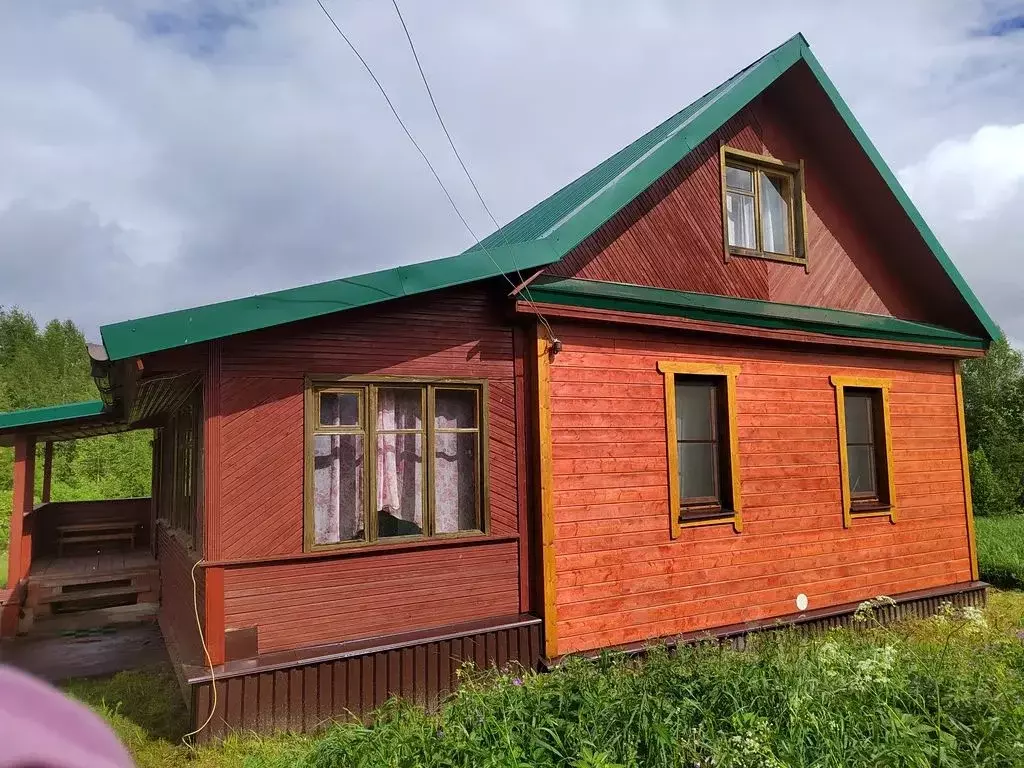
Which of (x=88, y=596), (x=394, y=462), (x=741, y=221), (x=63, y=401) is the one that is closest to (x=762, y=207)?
(x=741, y=221)

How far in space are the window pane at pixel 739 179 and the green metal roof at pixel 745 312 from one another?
150cm

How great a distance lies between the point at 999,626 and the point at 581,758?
7.21m

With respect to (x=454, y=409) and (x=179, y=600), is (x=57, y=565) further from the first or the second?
(x=454, y=409)

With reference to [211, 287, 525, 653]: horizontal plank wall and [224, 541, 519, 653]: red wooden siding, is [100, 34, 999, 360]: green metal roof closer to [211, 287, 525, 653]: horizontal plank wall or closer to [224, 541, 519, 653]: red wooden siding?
[211, 287, 525, 653]: horizontal plank wall

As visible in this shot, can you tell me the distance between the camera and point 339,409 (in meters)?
6.20

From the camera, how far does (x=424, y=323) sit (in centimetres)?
654

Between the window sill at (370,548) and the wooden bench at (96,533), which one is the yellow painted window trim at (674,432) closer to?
the window sill at (370,548)

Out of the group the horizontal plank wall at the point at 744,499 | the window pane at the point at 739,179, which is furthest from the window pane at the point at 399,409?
the window pane at the point at 739,179

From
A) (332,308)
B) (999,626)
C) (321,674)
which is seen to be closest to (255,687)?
(321,674)

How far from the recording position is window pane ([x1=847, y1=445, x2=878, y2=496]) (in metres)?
9.38

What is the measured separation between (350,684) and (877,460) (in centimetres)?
748

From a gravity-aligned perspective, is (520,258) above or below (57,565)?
above

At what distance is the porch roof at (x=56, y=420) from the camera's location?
9.21 metres

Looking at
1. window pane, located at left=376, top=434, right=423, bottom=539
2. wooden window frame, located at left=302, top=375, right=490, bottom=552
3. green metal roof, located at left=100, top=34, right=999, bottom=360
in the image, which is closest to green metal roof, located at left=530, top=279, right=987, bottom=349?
green metal roof, located at left=100, top=34, right=999, bottom=360
